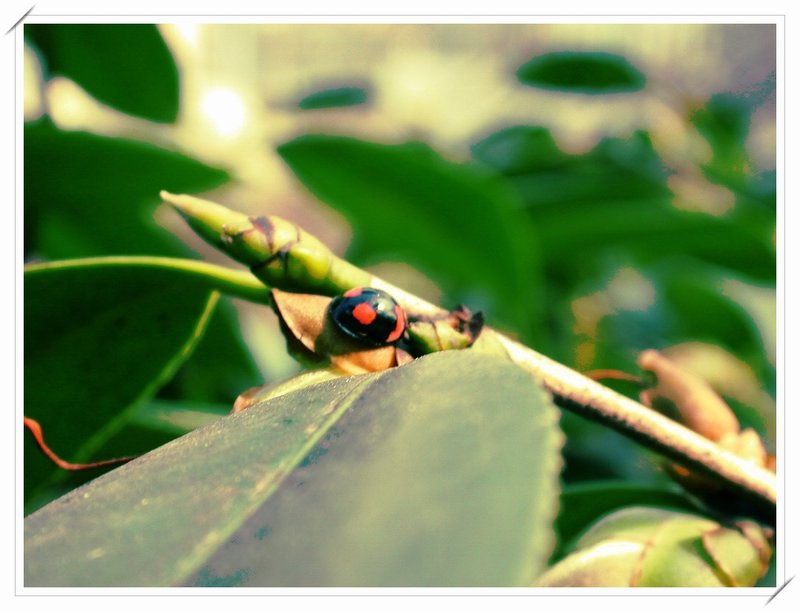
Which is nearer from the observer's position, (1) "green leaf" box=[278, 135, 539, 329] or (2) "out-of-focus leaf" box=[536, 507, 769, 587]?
(2) "out-of-focus leaf" box=[536, 507, 769, 587]

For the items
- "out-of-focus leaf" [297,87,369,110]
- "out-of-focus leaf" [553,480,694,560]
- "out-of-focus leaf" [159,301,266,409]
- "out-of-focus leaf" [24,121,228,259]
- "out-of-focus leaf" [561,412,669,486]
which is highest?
"out-of-focus leaf" [297,87,369,110]

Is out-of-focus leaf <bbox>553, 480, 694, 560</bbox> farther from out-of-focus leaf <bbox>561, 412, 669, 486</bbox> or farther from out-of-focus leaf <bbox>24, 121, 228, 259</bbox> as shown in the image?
out-of-focus leaf <bbox>24, 121, 228, 259</bbox>

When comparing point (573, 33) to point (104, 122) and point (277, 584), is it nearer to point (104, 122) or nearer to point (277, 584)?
point (104, 122)

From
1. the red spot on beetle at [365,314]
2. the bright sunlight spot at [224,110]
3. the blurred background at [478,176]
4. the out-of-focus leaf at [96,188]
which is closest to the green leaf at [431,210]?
the blurred background at [478,176]

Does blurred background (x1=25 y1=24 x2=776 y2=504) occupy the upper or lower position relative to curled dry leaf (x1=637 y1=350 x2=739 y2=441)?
upper

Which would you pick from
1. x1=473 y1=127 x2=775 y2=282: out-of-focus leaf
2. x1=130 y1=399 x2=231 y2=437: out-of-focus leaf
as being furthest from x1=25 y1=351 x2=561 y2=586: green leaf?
x1=473 y1=127 x2=775 y2=282: out-of-focus leaf

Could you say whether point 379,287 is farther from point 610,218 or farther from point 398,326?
point 610,218

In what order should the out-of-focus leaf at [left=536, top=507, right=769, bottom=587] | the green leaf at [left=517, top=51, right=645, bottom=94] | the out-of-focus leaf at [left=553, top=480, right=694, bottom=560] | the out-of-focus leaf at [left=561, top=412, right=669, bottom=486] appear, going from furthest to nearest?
the green leaf at [left=517, top=51, right=645, bottom=94] → the out-of-focus leaf at [left=561, top=412, right=669, bottom=486] → the out-of-focus leaf at [left=553, top=480, right=694, bottom=560] → the out-of-focus leaf at [left=536, top=507, right=769, bottom=587]

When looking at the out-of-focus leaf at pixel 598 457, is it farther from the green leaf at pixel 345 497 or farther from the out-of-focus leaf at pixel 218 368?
the green leaf at pixel 345 497
